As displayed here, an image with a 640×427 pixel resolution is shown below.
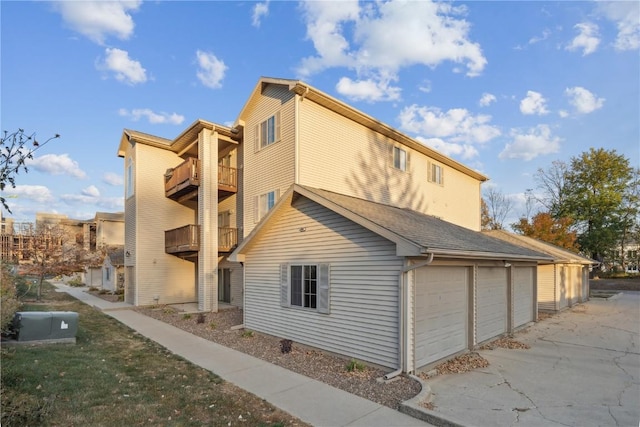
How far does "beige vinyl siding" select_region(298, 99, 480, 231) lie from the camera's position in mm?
14016

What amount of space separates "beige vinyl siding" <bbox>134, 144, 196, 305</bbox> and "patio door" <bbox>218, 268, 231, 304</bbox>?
2.04 m

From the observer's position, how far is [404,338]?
23.7 ft

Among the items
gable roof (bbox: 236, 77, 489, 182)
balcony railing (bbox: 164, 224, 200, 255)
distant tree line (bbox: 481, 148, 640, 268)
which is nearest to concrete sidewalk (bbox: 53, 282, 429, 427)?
balcony railing (bbox: 164, 224, 200, 255)

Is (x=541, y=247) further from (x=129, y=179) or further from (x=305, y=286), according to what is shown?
(x=129, y=179)

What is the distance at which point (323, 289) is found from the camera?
9.09 m

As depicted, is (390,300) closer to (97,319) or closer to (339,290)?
(339,290)

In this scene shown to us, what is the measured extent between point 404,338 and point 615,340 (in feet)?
27.6

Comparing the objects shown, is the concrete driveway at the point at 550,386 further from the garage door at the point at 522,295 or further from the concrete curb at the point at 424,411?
the garage door at the point at 522,295

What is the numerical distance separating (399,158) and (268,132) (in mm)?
6590

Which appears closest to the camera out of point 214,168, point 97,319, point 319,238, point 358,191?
point 319,238

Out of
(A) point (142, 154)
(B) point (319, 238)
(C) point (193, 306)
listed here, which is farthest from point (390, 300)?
(A) point (142, 154)

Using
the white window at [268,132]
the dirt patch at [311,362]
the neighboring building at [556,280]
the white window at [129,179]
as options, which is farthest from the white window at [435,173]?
the white window at [129,179]

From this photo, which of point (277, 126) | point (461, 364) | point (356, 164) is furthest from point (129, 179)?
point (461, 364)

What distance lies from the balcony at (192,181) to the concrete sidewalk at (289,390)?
342 inches
